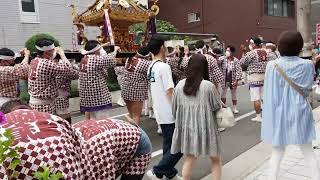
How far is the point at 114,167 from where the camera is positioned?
2.77m

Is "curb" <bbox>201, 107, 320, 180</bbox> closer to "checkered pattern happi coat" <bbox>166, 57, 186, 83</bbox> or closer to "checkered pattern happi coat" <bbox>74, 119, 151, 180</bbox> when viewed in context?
"checkered pattern happi coat" <bbox>74, 119, 151, 180</bbox>

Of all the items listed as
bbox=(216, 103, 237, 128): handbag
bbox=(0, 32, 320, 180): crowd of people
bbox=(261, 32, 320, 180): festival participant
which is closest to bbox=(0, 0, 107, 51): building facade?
bbox=(0, 32, 320, 180): crowd of people

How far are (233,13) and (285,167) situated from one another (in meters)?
22.8

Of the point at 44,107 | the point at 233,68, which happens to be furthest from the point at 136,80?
the point at 233,68

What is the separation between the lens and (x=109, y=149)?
8.80 ft

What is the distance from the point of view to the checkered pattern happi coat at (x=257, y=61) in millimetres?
8141

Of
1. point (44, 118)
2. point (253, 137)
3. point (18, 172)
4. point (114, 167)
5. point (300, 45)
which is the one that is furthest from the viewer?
point (253, 137)

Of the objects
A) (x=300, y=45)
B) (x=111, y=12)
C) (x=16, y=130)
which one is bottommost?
(x=16, y=130)

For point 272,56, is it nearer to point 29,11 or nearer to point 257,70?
point 257,70

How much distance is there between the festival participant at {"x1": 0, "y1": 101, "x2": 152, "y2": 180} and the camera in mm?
2123

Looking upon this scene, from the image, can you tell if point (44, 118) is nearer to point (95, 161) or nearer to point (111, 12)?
point (95, 161)

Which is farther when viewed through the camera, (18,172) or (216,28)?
(216,28)

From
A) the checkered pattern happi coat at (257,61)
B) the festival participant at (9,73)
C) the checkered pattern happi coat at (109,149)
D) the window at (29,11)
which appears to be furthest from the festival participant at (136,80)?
the window at (29,11)

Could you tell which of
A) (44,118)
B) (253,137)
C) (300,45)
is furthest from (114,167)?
(253,137)
